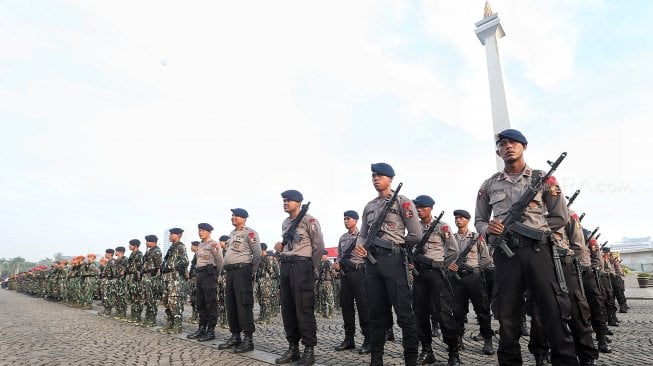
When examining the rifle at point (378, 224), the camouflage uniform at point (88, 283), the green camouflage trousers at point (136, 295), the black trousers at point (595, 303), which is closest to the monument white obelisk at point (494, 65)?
the black trousers at point (595, 303)

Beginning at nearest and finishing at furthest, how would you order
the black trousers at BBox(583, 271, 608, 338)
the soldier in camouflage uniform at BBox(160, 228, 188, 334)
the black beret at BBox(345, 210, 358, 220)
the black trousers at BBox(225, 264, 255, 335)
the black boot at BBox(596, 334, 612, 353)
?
1. the black boot at BBox(596, 334, 612, 353)
2. the black trousers at BBox(583, 271, 608, 338)
3. the black trousers at BBox(225, 264, 255, 335)
4. the black beret at BBox(345, 210, 358, 220)
5. the soldier in camouflage uniform at BBox(160, 228, 188, 334)

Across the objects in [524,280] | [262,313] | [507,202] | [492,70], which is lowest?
[262,313]

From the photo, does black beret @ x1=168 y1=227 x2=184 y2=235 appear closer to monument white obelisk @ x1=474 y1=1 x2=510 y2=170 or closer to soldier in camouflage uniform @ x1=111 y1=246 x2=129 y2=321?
soldier in camouflage uniform @ x1=111 y1=246 x2=129 y2=321

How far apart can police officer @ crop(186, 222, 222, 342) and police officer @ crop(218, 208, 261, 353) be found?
1.29 meters

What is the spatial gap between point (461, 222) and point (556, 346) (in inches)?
176

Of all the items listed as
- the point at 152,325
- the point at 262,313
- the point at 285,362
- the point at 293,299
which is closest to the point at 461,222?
the point at 293,299

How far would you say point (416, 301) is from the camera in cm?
573

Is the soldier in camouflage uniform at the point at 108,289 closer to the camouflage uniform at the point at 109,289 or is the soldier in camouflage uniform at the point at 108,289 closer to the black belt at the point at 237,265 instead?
the camouflage uniform at the point at 109,289

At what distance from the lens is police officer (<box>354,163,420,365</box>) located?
14.9ft

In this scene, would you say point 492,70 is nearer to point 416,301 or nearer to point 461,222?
point 461,222

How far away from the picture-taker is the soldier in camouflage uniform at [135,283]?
10845 mm

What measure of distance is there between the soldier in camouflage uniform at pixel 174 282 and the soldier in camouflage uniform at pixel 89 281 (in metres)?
9.67

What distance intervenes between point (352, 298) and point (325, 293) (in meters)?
5.83

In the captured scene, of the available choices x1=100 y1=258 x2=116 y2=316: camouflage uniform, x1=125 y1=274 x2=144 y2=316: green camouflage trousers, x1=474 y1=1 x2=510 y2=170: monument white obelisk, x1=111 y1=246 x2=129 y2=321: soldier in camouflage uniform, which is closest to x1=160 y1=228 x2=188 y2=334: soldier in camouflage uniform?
x1=125 y1=274 x2=144 y2=316: green camouflage trousers
